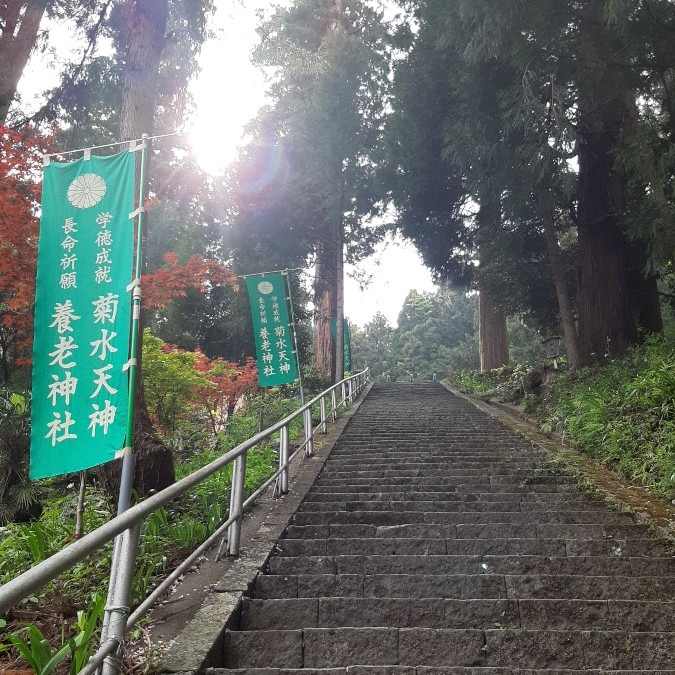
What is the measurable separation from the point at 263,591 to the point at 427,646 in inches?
43.9

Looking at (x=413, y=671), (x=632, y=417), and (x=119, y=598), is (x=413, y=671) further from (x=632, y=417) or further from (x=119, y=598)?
(x=632, y=417)

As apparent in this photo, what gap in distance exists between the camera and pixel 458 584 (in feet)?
10.7

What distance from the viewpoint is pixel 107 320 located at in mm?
4023

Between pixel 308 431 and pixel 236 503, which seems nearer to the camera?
pixel 236 503

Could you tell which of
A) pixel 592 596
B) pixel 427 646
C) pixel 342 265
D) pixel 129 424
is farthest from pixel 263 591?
pixel 342 265

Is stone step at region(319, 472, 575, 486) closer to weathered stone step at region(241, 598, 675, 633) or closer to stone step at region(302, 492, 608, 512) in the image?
stone step at region(302, 492, 608, 512)

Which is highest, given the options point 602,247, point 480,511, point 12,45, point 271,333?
point 12,45

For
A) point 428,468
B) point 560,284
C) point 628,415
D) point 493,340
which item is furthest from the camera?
point 493,340

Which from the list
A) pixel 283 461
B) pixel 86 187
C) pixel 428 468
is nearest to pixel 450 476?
pixel 428 468

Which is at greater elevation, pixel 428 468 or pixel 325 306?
pixel 325 306

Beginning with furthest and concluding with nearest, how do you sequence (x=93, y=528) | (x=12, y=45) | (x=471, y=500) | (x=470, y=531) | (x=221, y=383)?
(x=221, y=383) → (x=12, y=45) → (x=471, y=500) → (x=93, y=528) → (x=470, y=531)

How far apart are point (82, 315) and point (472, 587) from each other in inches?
127

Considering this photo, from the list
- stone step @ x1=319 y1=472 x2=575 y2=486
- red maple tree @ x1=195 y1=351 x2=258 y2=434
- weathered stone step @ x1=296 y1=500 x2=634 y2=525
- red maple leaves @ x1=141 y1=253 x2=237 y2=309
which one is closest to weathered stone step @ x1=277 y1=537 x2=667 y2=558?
weathered stone step @ x1=296 y1=500 x2=634 y2=525

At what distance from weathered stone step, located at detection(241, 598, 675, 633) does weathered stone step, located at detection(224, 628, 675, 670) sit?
0.95 feet
